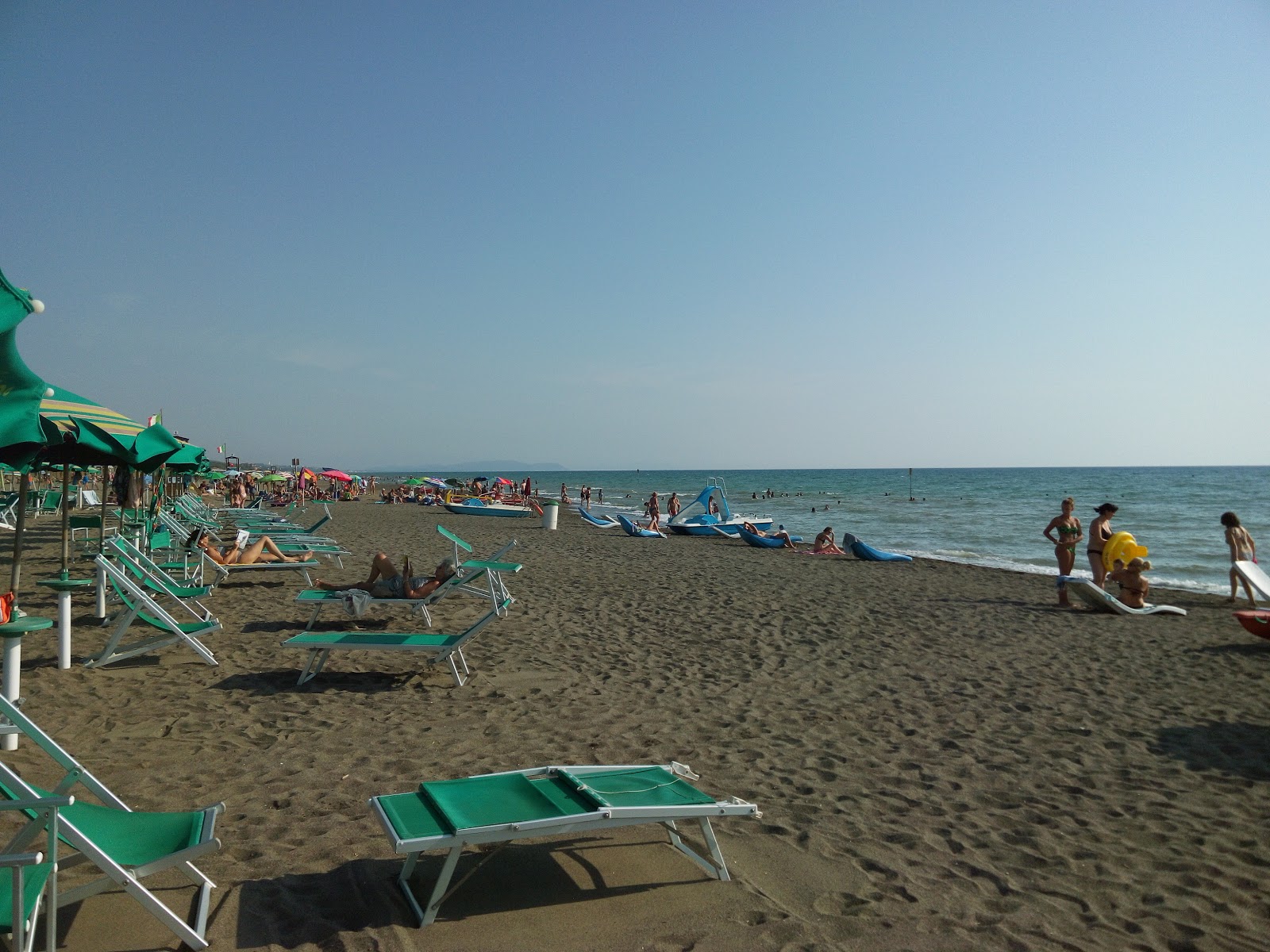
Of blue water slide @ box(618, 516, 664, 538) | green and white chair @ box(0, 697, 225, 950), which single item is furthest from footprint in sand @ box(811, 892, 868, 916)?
blue water slide @ box(618, 516, 664, 538)

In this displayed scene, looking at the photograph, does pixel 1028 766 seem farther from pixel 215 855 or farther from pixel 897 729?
pixel 215 855

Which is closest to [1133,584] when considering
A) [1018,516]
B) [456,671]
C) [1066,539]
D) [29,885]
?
[1066,539]

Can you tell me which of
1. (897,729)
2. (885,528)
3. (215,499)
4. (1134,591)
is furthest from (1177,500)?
(215,499)

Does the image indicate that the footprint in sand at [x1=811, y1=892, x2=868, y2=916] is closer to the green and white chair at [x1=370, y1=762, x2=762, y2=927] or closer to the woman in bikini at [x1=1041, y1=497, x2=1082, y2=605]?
the green and white chair at [x1=370, y1=762, x2=762, y2=927]

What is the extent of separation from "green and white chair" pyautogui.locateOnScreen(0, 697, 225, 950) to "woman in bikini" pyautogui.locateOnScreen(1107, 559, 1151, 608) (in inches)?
423

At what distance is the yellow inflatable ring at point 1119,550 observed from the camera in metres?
11.1

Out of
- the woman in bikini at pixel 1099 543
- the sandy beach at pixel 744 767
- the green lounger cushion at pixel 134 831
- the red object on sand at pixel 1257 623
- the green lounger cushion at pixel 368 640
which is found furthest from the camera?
the woman in bikini at pixel 1099 543

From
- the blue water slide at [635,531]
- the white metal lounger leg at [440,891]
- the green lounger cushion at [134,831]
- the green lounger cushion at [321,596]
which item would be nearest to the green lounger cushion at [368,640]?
the green lounger cushion at [321,596]

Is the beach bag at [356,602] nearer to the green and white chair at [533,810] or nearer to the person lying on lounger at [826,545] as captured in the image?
the green and white chair at [533,810]

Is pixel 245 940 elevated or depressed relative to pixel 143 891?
Answer: depressed

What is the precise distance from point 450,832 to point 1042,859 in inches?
99.0

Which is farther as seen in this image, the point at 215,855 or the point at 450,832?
the point at 215,855

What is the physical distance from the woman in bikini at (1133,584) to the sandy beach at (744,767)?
3.29 ft

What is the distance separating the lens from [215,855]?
3252 millimetres
